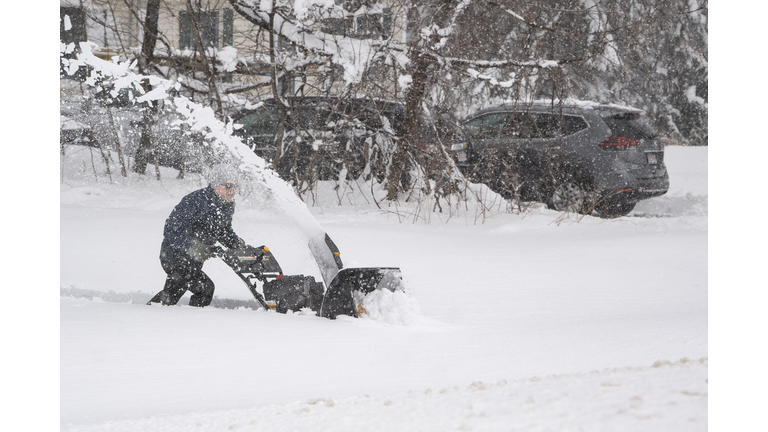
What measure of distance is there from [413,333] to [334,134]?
161 inches

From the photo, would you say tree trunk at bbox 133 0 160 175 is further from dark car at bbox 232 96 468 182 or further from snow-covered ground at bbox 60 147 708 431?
dark car at bbox 232 96 468 182

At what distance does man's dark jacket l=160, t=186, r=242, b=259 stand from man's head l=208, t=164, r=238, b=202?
2.1 inches

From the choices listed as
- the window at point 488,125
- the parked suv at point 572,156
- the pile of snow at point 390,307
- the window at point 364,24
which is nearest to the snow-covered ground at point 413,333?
the pile of snow at point 390,307

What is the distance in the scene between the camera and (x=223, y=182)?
3.14m

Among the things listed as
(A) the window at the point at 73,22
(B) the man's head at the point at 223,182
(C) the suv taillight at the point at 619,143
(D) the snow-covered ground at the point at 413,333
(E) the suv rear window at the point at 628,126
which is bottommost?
(D) the snow-covered ground at the point at 413,333

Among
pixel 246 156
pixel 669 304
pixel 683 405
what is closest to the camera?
pixel 683 405

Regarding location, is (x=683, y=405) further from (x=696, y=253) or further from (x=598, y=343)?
(x=696, y=253)

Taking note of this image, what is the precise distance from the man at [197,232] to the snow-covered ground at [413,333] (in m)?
0.19

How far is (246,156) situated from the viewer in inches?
164

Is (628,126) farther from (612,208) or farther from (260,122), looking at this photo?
(260,122)

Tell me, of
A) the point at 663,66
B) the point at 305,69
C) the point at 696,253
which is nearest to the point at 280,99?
the point at 305,69

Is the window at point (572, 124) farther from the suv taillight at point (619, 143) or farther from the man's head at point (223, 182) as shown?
the man's head at point (223, 182)

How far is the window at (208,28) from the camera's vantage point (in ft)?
20.1

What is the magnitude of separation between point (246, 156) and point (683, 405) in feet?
11.2
